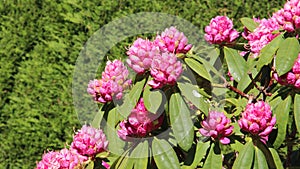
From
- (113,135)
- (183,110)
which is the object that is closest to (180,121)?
(183,110)

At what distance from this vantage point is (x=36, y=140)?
434 centimetres

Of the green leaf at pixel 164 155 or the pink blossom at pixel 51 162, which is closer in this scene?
the green leaf at pixel 164 155

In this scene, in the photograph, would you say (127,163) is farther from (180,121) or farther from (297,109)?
(297,109)

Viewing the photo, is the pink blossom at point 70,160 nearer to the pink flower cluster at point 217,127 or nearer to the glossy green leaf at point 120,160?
the glossy green leaf at point 120,160

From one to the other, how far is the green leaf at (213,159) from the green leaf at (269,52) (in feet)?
1.16

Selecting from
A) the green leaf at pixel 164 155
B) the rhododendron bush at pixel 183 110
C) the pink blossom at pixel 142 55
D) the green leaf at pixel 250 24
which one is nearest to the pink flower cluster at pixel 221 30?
the rhododendron bush at pixel 183 110

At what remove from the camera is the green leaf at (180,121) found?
67.9 inches

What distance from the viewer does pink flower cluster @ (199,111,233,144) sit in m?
1.79

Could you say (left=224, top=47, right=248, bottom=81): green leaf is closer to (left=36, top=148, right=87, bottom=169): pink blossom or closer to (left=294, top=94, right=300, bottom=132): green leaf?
(left=294, top=94, right=300, bottom=132): green leaf

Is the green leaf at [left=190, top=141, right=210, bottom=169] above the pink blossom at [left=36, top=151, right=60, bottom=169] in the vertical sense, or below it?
above

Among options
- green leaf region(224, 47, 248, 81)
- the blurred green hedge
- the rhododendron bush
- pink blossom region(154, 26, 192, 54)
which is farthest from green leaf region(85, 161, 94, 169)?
the blurred green hedge

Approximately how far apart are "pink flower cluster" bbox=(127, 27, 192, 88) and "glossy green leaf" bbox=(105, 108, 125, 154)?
0.79 ft

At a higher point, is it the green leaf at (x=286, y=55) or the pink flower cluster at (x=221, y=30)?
the pink flower cluster at (x=221, y=30)

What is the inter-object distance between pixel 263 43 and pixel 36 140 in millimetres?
2673
